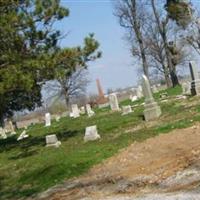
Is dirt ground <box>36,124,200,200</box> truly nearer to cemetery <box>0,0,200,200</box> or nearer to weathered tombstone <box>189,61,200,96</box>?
cemetery <box>0,0,200,200</box>

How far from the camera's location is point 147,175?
384 inches

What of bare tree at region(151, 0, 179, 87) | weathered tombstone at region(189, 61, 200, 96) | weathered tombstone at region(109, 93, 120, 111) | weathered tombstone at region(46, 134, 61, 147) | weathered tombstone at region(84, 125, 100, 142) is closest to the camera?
weathered tombstone at region(84, 125, 100, 142)

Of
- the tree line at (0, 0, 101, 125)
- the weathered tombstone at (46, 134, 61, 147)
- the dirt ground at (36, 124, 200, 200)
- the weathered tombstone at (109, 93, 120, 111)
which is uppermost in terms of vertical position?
the tree line at (0, 0, 101, 125)

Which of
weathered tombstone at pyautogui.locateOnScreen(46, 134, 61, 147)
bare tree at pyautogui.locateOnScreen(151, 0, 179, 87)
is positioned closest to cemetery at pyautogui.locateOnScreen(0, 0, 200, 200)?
weathered tombstone at pyautogui.locateOnScreen(46, 134, 61, 147)

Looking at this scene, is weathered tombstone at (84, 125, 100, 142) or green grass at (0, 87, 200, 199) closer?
green grass at (0, 87, 200, 199)

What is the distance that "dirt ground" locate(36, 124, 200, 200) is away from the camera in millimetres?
8461

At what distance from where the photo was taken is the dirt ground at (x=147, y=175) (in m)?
8.46

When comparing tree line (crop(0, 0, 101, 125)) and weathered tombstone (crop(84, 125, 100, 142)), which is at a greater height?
tree line (crop(0, 0, 101, 125))

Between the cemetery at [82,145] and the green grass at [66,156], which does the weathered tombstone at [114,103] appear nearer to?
the cemetery at [82,145]

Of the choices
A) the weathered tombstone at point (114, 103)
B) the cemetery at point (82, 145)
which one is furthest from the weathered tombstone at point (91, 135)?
the weathered tombstone at point (114, 103)

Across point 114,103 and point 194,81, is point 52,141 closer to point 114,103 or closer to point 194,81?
point 194,81

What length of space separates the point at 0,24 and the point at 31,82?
2.06 meters

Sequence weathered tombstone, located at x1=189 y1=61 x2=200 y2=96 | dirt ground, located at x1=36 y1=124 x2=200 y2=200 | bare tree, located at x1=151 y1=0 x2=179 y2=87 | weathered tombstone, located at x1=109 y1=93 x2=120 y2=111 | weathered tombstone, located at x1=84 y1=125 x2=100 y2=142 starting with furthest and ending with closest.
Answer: bare tree, located at x1=151 y1=0 x2=179 y2=87 → weathered tombstone, located at x1=109 y1=93 x2=120 y2=111 → weathered tombstone, located at x1=189 y1=61 x2=200 y2=96 → weathered tombstone, located at x1=84 y1=125 x2=100 y2=142 → dirt ground, located at x1=36 y1=124 x2=200 y2=200

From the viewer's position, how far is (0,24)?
58.1 ft
